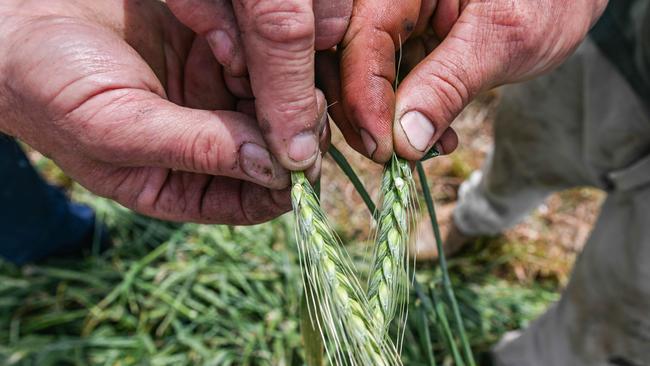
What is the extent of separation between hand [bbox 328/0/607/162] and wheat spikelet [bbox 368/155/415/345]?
6 centimetres

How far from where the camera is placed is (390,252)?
0.74 meters

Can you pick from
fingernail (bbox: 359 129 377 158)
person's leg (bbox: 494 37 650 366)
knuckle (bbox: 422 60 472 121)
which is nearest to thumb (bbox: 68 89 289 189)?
fingernail (bbox: 359 129 377 158)

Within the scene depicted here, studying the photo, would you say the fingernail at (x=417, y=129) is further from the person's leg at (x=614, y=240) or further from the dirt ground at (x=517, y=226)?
the dirt ground at (x=517, y=226)

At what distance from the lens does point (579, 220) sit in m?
2.25

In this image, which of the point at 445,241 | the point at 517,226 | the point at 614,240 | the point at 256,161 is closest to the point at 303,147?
the point at 256,161

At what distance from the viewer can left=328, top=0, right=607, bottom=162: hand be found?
826 millimetres

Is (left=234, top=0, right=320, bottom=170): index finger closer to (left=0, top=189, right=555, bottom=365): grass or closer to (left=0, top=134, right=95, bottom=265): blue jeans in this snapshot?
(left=0, top=189, right=555, bottom=365): grass

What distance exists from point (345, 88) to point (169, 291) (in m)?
1.17

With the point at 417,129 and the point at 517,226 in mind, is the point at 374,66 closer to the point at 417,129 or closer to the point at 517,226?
the point at 417,129

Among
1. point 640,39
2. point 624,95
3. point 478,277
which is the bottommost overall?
point 478,277

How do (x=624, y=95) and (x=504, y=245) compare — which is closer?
(x=624, y=95)

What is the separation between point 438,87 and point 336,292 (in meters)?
0.33

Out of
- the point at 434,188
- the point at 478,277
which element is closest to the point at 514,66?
the point at 478,277

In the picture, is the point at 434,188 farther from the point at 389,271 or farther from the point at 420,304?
the point at 389,271
